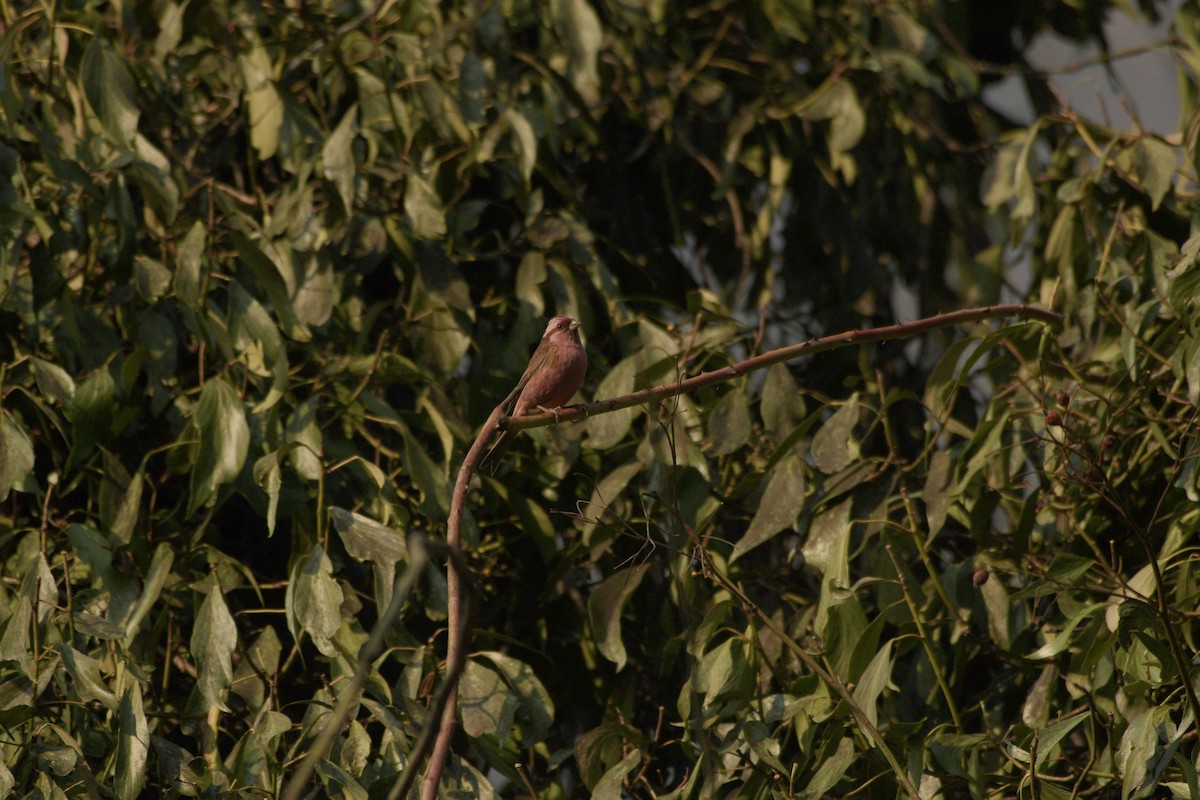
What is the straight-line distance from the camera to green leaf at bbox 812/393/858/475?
10.5 ft

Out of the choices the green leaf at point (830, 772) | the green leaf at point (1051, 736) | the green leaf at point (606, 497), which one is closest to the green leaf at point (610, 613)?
the green leaf at point (606, 497)

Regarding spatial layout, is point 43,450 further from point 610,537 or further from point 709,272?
point 709,272

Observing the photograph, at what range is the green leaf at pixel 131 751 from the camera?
2826mm

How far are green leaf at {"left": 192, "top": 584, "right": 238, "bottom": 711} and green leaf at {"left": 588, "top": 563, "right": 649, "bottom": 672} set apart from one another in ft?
2.66

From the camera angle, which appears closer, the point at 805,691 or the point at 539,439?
the point at 805,691

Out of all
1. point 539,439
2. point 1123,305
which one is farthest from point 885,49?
point 539,439

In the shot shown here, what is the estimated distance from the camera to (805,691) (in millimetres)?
3129

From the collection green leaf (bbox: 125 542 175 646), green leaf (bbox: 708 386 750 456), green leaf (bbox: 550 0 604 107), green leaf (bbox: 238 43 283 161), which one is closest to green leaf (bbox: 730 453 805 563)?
green leaf (bbox: 708 386 750 456)

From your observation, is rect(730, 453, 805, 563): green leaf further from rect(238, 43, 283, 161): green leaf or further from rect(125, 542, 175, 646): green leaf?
rect(238, 43, 283, 161): green leaf

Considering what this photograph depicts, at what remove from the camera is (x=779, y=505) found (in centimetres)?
328

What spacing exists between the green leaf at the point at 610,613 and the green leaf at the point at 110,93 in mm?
1584

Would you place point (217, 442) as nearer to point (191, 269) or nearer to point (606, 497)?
point (191, 269)

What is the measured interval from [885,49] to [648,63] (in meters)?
0.75

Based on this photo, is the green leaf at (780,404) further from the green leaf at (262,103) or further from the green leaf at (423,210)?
the green leaf at (262,103)
